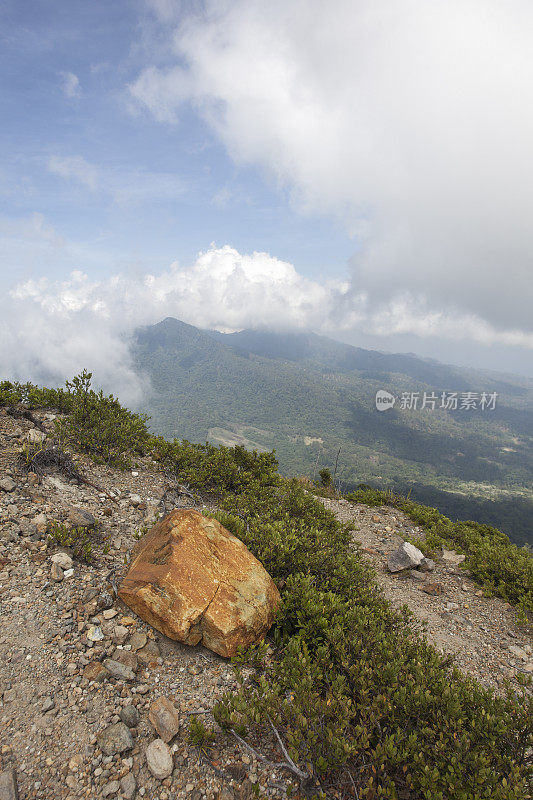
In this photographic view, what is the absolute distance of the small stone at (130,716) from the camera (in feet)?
12.4

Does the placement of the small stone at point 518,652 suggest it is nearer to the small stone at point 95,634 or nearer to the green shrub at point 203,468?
the green shrub at point 203,468

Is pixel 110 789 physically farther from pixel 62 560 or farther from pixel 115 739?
pixel 62 560

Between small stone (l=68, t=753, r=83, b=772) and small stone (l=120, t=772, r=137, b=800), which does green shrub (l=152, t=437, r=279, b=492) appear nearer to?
small stone (l=68, t=753, r=83, b=772)

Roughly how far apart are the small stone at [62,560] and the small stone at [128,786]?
3.13 m

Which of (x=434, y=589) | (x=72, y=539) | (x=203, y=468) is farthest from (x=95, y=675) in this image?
(x=434, y=589)

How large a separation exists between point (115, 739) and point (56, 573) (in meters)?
2.66

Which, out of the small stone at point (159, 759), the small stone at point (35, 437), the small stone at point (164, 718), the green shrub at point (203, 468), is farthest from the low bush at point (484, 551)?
the small stone at point (35, 437)

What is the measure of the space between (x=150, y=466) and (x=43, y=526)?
4.68 meters

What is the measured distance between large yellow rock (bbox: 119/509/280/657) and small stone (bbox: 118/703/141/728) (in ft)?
3.34

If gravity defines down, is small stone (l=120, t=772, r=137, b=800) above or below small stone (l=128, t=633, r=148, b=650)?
below

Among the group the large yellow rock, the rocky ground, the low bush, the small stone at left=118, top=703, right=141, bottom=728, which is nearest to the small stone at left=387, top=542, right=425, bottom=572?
the low bush

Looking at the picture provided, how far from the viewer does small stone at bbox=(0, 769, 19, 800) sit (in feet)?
9.68

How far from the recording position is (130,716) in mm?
3812

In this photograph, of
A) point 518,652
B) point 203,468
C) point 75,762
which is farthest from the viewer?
point 203,468
